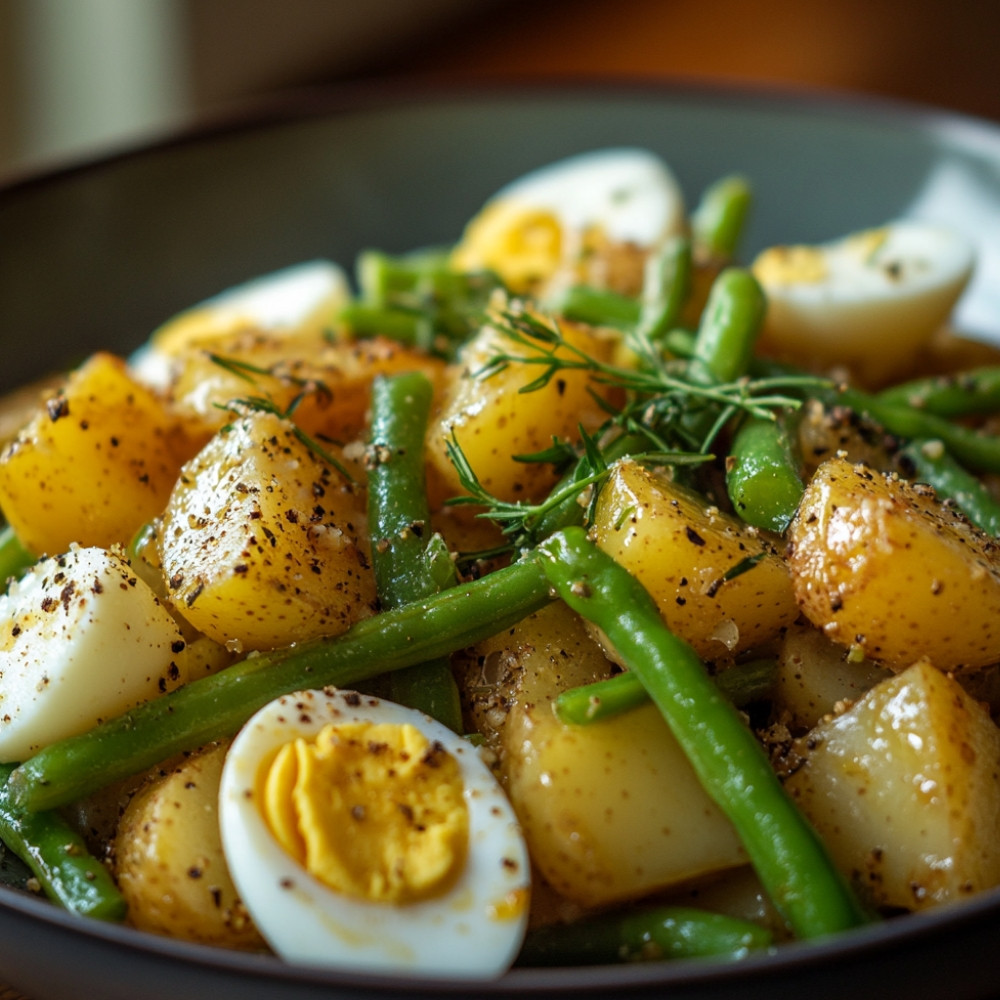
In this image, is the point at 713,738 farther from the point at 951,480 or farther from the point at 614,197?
the point at 614,197

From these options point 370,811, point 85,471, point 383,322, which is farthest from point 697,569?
point 383,322

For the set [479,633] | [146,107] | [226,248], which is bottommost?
[479,633]

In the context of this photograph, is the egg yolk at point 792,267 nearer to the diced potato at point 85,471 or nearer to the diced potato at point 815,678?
the diced potato at point 815,678

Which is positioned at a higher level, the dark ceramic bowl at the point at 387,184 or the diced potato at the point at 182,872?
the dark ceramic bowl at the point at 387,184

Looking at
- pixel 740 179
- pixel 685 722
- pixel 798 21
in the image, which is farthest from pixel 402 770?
pixel 798 21

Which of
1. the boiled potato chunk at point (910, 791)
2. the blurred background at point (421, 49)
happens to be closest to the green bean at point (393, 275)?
the boiled potato chunk at point (910, 791)

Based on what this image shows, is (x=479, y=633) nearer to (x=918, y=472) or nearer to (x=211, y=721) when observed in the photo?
(x=211, y=721)
